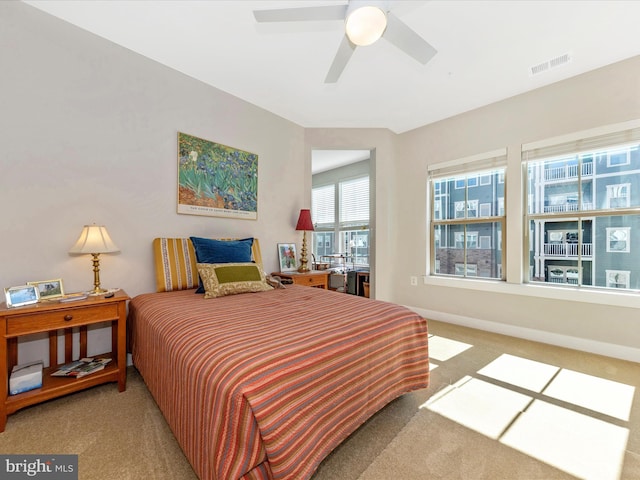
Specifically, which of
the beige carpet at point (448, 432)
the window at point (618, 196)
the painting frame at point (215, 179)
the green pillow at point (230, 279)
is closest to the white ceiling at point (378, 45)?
the painting frame at point (215, 179)

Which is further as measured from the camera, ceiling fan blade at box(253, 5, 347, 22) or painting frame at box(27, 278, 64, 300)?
painting frame at box(27, 278, 64, 300)

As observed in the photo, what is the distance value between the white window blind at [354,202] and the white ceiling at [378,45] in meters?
2.57

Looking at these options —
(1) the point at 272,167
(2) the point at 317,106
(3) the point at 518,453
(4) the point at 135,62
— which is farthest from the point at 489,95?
(4) the point at 135,62

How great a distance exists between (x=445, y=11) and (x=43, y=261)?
3.48 metres

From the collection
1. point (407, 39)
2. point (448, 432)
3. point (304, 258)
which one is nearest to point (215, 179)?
point (304, 258)

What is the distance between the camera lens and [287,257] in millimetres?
3596

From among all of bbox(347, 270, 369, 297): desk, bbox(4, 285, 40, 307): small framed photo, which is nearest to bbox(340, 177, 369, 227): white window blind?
bbox(347, 270, 369, 297): desk

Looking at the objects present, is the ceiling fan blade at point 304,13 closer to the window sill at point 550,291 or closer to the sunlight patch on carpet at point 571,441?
the sunlight patch on carpet at point 571,441

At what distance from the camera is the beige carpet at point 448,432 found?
127 centimetres

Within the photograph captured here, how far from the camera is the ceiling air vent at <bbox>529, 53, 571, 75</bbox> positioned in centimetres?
244

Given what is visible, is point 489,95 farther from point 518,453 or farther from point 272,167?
point 518,453

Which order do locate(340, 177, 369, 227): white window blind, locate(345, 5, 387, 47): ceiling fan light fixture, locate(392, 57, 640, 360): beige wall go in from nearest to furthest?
locate(345, 5, 387, 47): ceiling fan light fixture → locate(392, 57, 640, 360): beige wall → locate(340, 177, 369, 227): white window blind

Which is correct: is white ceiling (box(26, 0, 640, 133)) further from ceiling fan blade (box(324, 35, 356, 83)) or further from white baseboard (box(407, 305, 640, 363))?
white baseboard (box(407, 305, 640, 363))

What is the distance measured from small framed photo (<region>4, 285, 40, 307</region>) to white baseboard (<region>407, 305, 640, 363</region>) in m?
4.09
